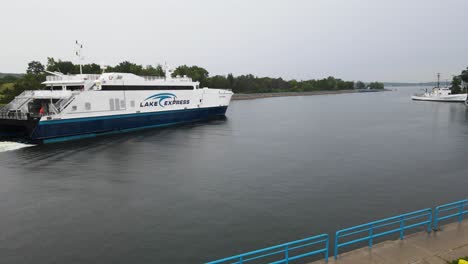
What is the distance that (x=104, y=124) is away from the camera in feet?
132

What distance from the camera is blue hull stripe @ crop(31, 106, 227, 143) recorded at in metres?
34.8

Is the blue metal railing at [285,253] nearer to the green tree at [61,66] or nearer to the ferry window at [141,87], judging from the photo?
the ferry window at [141,87]

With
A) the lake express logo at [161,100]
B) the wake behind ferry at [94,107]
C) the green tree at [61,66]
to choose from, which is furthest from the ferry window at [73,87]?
the green tree at [61,66]

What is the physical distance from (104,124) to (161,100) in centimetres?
1015

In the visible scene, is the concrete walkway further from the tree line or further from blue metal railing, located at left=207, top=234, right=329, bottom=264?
the tree line

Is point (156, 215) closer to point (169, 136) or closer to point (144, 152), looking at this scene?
point (144, 152)

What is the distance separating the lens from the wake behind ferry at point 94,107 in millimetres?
35125

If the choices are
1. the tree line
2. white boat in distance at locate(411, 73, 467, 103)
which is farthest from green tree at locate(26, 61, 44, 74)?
white boat in distance at locate(411, 73, 467, 103)

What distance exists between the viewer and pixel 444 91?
11269 centimetres

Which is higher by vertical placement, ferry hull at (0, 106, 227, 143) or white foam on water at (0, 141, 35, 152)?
ferry hull at (0, 106, 227, 143)

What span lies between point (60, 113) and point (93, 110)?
4.12 metres

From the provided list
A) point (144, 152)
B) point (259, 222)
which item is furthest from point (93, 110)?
point (259, 222)

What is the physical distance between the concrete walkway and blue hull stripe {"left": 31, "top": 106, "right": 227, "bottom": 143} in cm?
3464

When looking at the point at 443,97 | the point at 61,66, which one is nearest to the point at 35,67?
the point at 61,66
